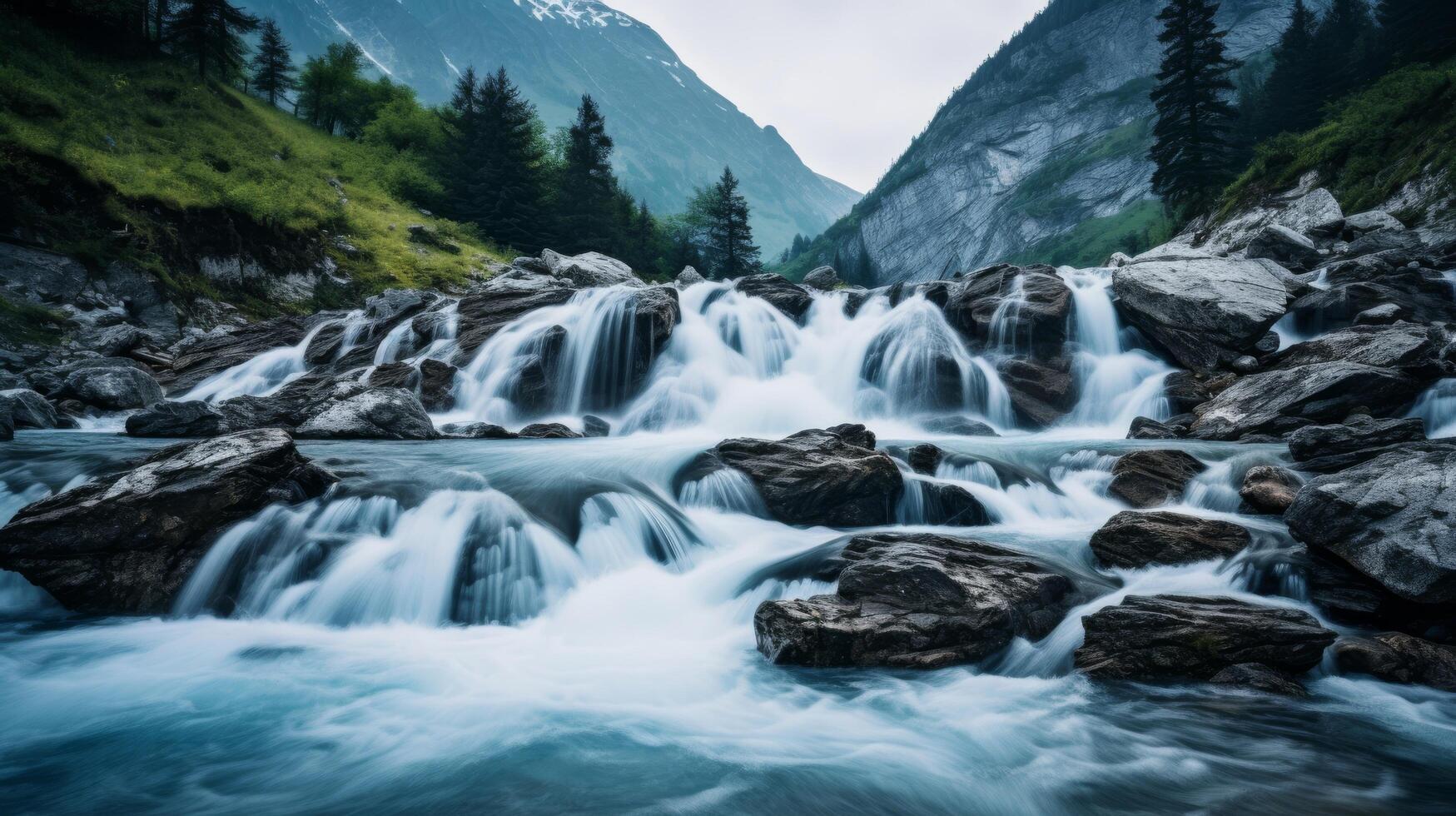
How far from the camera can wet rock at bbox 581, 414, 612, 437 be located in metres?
14.7

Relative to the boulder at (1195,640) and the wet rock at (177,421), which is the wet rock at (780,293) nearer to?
the wet rock at (177,421)

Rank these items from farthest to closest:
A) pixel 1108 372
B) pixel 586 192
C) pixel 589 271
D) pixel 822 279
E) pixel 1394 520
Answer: pixel 586 192, pixel 822 279, pixel 589 271, pixel 1108 372, pixel 1394 520

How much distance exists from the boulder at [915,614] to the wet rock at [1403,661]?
181 centimetres

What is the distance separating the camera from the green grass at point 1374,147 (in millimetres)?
20359

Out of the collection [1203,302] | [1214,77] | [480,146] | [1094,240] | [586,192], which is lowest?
[1203,302]

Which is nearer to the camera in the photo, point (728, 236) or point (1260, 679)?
point (1260, 679)

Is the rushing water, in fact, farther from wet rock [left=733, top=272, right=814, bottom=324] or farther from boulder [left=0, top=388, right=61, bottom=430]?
wet rock [left=733, top=272, right=814, bottom=324]

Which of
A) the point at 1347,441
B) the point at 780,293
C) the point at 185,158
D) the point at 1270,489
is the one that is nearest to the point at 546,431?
the point at 780,293

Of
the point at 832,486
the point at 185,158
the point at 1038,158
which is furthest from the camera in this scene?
the point at 1038,158

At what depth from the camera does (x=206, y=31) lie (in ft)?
115

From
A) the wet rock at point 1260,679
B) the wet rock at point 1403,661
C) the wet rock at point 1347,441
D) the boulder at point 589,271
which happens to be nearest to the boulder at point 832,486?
the wet rock at point 1260,679

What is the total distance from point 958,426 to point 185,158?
30.4m

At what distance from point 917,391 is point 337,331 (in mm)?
17399

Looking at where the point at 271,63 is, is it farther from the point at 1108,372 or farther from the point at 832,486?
the point at 1108,372
